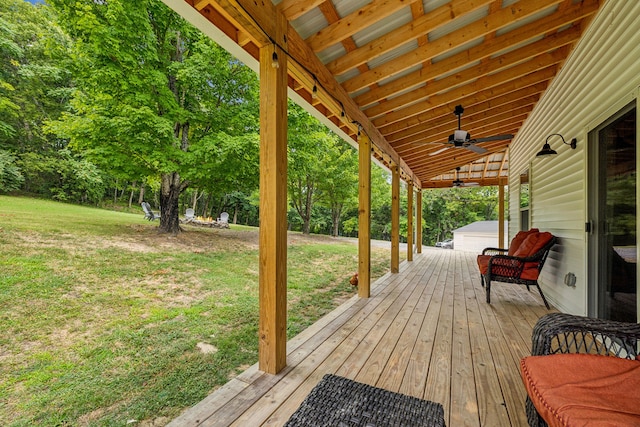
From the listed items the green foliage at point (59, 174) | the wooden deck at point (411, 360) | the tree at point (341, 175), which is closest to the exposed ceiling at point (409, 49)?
the wooden deck at point (411, 360)

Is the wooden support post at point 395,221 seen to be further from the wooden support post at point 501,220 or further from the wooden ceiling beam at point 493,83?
the wooden support post at point 501,220

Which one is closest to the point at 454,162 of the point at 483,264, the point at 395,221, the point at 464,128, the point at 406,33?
the point at 464,128

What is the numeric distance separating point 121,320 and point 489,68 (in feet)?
18.2

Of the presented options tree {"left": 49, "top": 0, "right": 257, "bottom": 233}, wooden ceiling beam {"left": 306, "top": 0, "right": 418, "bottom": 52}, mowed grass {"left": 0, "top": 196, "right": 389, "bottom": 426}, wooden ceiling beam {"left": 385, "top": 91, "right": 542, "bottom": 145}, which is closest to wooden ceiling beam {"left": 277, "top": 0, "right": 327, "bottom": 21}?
wooden ceiling beam {"left": 306, "top": 0, "right": 418, "bottom": 52}

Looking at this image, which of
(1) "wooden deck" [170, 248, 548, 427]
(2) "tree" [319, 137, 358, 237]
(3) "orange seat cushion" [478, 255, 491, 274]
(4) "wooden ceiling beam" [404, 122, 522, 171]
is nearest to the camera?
(1) "wooden deck" [170, 248, 548, 427]

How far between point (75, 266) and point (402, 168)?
705 centimetres

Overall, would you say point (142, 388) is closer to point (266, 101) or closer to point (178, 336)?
point (178, 336)

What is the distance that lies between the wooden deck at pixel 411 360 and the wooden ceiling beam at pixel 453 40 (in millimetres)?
2773

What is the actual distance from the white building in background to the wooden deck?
11.6 metres

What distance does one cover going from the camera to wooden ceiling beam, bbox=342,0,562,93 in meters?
2.47

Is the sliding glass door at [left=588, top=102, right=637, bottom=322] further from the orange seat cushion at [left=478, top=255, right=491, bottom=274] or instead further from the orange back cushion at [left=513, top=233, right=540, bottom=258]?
the orange seat cushion at [left=478, top=255, right=491, bottom=274]

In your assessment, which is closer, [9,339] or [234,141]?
[9,339]

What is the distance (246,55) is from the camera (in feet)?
6.98

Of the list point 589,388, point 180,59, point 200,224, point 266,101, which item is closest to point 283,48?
point 266,101
